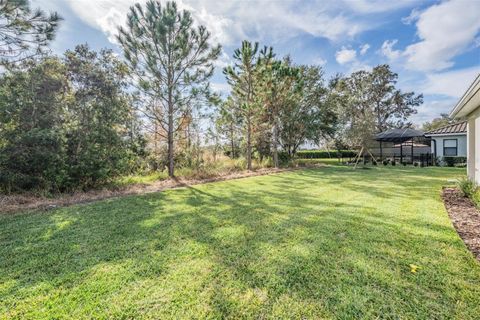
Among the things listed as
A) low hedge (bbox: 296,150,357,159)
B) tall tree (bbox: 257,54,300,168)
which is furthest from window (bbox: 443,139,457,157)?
tall tree (bbox: 257,54,300,168)

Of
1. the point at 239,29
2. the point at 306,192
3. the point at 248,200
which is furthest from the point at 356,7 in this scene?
the point at 248,200

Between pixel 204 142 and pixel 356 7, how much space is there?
9731 millimetres

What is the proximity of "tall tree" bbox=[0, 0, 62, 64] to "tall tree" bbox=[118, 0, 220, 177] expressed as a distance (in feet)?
8.80

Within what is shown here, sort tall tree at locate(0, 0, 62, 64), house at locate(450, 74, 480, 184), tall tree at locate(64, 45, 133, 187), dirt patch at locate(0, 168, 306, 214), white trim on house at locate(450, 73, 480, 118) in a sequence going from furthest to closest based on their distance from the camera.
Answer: tall tree at locate(64, 45, 133, 187)
tall tree at locate(0, 0, 62, 64)
dirt patch at locate(0, 168, 306, 214)
house at locate(450, 74, 480, 184)
white trim on house at locate(450, 73, 480, 118)

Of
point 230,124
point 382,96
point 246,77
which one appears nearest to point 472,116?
point 246,77

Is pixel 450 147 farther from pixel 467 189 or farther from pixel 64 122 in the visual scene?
pixel 64 122

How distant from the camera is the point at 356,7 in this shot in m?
7.77


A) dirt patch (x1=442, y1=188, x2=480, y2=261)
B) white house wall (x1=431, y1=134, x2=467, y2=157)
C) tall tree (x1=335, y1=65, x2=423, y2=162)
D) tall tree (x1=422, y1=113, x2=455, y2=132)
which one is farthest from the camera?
tall tree (x1=422, y1=113, x2=455, y2=132)

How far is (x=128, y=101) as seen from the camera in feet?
27.9

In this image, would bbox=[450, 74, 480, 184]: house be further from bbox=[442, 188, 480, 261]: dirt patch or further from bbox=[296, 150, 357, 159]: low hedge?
bbox=[296, 150, 357, 159]: low hedge

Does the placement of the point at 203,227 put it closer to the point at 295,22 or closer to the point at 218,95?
the point at 218,95

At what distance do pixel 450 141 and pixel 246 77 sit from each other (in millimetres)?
15470

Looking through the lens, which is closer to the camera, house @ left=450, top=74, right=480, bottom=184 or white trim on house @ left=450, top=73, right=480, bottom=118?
white trim on house @ left=450, top=73, right=480, bottom=118

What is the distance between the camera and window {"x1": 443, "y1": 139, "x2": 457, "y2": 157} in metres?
15.9
